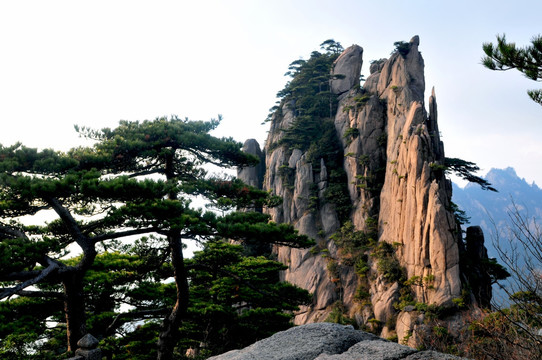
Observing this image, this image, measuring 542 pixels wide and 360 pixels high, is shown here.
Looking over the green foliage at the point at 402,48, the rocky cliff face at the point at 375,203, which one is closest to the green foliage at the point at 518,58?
the rocky cliff face at the point at 375,203

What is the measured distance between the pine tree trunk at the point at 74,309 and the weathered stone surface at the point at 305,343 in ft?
17.7

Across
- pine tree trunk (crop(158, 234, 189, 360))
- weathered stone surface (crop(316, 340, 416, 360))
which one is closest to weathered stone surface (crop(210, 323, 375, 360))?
weathered stone surface (crop(316, 340, 416, 360))

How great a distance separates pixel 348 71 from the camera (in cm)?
3762

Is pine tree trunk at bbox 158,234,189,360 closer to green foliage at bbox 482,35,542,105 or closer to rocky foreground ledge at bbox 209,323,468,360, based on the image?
rocky foreground ledge at bbox 209,323,468,360

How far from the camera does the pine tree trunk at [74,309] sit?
29.1ft

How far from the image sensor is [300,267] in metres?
30.5

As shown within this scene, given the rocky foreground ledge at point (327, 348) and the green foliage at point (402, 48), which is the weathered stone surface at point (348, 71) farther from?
the rocky foreground ledge at point (327, 348)

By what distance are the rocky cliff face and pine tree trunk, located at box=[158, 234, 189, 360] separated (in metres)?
15.1

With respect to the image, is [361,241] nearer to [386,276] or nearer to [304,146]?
[386,276]

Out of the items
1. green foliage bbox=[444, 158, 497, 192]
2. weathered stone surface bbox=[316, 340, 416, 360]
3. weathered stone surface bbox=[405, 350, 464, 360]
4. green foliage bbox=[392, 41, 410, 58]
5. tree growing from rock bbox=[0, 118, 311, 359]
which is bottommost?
weathered stone surface bbox=[316, 340, 416, 360]

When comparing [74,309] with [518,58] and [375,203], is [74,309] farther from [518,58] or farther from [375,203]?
[375,203]

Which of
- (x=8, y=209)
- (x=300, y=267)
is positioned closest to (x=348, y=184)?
(x=300, y=267)

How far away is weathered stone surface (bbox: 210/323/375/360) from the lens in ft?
14.3

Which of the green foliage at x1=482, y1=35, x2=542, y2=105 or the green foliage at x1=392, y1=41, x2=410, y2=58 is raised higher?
the green foliage at x1=392, y1=41, x2=410, y2=58
